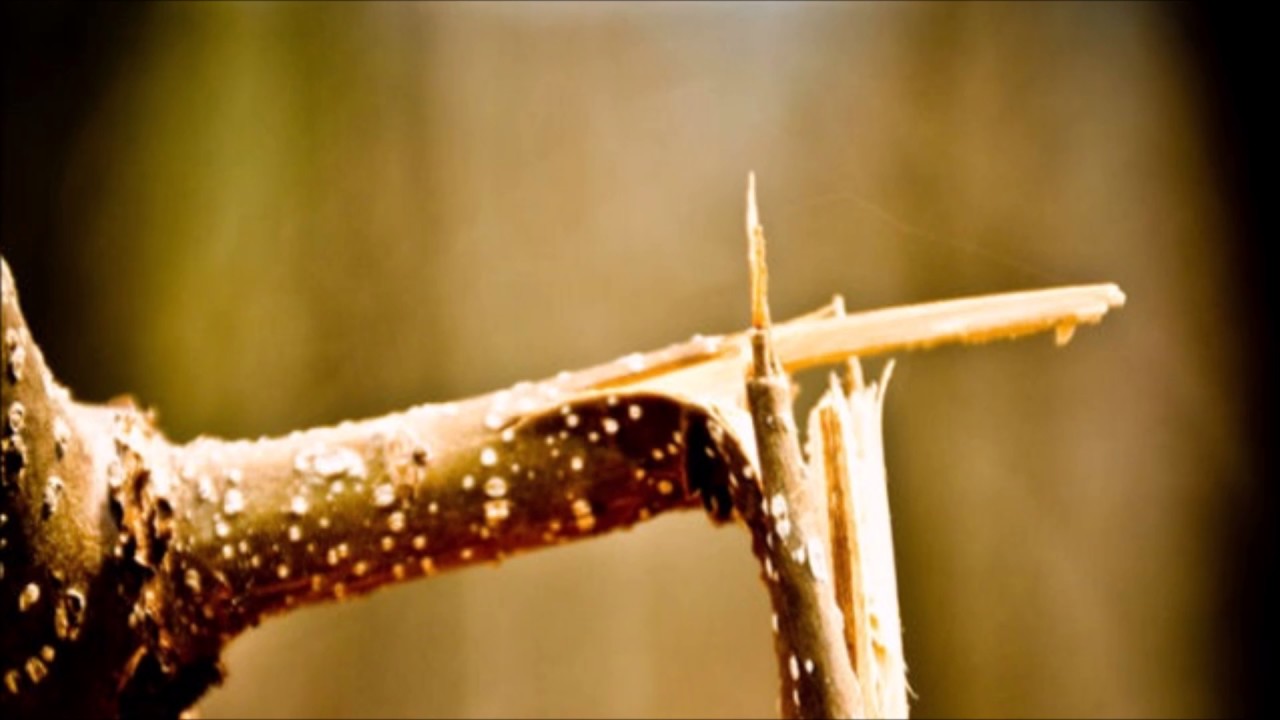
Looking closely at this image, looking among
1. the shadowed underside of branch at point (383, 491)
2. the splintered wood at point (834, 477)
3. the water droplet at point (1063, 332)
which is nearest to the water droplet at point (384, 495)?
the shadowed underside of branch at point (383, 491)

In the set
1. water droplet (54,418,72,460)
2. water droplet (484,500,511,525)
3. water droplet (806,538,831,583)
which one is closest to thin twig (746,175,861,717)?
water droplet (806,538,831,583)

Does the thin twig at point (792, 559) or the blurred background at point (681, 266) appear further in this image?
the blurred background at point (681, 266)

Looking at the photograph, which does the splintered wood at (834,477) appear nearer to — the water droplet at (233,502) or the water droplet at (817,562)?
the water droplet at (817,562)

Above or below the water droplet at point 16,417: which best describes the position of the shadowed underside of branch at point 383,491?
below

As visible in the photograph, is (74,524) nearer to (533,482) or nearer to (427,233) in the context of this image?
(533,482)

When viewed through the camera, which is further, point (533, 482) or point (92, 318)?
point (92, 318)

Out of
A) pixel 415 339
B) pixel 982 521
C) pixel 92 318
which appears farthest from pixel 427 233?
pixel 982 521

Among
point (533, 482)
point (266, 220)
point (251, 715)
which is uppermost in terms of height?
point (266, 220)

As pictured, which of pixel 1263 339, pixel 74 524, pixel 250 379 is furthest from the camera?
pixel 250 379

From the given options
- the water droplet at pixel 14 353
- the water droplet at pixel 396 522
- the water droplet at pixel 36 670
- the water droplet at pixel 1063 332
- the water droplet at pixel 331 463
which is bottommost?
the water droplet at pixel 36 670

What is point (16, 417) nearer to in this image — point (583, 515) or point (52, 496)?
point (52, 496)
